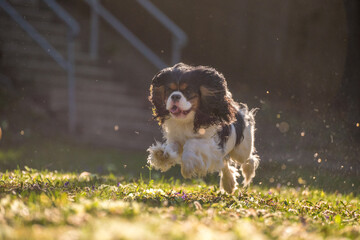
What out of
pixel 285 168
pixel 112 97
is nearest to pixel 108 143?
pixel 112 97

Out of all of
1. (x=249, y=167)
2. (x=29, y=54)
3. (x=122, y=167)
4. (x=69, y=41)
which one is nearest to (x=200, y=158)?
(x=249, y=167)

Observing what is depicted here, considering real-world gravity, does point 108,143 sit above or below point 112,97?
below

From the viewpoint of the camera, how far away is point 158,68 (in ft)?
36.4

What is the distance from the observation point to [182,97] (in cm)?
439

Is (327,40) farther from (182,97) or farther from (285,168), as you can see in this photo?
(182,97)

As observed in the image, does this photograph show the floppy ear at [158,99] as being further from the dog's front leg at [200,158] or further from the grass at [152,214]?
the grass at [152,214]

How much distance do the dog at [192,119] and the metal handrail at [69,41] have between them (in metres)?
5.00

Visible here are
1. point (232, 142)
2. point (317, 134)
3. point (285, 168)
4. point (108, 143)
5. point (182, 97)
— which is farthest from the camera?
point (108, 143)

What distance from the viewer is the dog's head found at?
4.52 metres

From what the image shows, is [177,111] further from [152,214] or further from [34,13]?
[34,13]

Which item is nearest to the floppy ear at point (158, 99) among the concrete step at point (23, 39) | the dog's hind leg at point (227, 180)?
the dog's hind leg at point (227, 180)

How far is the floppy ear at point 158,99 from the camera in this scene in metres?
4.70

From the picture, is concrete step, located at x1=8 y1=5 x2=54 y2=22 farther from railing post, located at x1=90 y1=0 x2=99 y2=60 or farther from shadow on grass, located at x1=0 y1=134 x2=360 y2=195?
shadow on grass, located at x1=0 y1=134 x2=360 y2=195

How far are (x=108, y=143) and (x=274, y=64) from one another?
5.44 m
